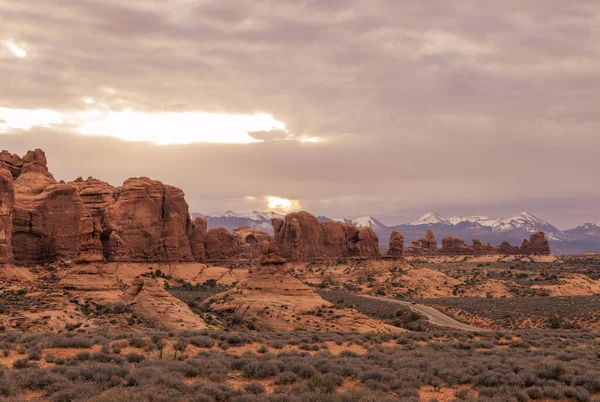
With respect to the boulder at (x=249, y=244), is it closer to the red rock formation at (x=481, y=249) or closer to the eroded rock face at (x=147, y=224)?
the eroded rock face at (x=147, y=224)

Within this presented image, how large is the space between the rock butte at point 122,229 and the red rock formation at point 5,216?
110 millimetres

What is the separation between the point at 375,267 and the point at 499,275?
29087mm

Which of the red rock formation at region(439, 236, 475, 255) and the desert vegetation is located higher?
the desert vegetation

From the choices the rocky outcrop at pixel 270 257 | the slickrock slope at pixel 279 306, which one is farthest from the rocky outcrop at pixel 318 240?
the slickrock slope at pixel 279 306

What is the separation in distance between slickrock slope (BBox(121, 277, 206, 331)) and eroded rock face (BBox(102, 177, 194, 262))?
1575 inches

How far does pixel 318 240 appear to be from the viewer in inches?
4621

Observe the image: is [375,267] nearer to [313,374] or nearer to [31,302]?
[31,302]

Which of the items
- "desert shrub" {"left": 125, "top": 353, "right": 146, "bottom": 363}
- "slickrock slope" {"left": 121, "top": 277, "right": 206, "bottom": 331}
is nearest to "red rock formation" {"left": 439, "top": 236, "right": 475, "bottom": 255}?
"slickrock slope" {"left": 121, "top": 277, "right": 206, "bottom": 331}

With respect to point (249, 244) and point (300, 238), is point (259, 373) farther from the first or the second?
point (249, 244)

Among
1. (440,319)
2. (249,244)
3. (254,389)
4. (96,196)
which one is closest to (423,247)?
(249,244)

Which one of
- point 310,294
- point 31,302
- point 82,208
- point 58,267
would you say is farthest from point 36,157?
point 310,294

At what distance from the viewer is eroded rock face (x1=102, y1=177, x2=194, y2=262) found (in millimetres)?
79931

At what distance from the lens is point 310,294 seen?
50.8m

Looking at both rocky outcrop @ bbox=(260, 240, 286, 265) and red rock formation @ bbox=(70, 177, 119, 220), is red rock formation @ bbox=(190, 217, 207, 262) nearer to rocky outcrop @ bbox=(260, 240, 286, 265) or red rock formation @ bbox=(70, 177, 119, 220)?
red rock formation @ bbox=(70, 177, 119, 220)
